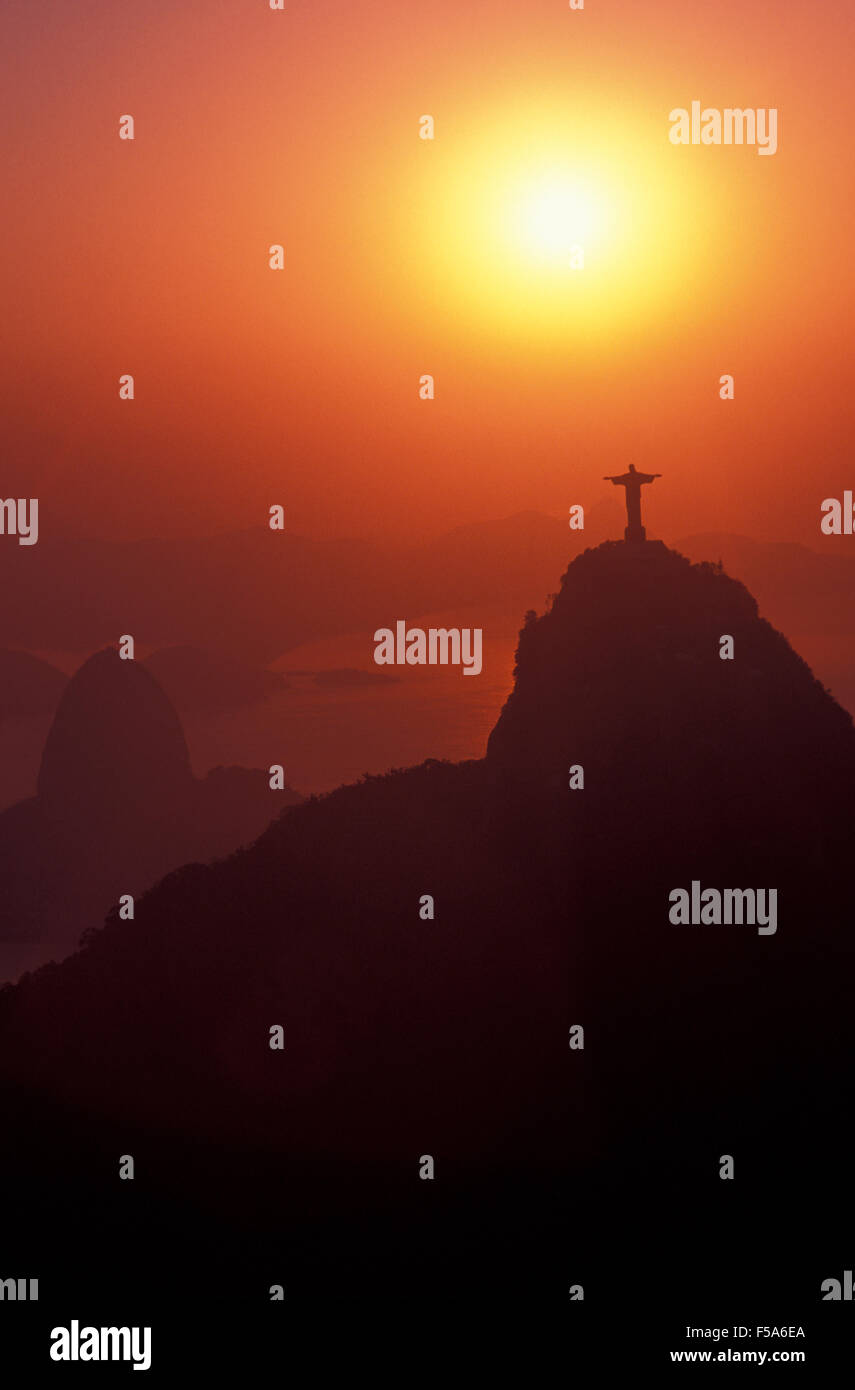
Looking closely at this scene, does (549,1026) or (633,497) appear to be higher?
(633,497)

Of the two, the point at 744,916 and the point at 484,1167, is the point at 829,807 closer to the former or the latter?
the point at 744,916

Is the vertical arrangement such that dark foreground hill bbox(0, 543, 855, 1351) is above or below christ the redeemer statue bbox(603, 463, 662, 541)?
below

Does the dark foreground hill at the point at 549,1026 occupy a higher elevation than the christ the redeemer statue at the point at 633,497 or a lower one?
lower

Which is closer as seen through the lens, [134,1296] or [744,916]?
[134,1296]
